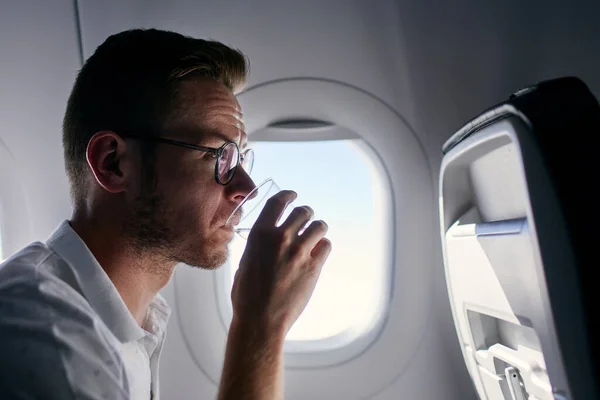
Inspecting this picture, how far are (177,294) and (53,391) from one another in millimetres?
808

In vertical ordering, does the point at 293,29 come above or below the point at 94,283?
above

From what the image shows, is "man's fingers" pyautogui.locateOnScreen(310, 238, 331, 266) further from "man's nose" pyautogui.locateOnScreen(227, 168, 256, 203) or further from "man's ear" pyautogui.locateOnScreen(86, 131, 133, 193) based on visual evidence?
"man's ear" pyautogui.locateOnScreen(86, 131, 133, 193)

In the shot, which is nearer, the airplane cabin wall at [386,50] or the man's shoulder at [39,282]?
the man's shoulder at [39,282]

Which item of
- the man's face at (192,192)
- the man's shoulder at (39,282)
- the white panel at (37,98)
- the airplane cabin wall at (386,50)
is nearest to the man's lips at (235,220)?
the man's face at (192,192)

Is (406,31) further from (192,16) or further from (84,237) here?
(84,237)

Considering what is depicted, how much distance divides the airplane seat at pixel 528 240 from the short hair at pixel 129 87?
0.67 metres

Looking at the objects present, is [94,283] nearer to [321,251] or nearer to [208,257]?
[208,257]

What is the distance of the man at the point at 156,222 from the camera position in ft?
3.45

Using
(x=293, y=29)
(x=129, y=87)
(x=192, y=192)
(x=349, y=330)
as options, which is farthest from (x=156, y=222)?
(x=349, y=330)

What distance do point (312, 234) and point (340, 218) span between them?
25.1 inches

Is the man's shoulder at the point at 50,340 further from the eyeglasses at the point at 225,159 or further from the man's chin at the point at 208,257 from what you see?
the eyeglasses at the point at 225,159

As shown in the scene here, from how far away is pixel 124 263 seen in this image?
1.23m

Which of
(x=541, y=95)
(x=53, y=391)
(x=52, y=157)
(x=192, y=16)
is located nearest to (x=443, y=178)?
(x=541, y=95)

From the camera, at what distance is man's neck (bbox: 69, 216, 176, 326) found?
120cm
